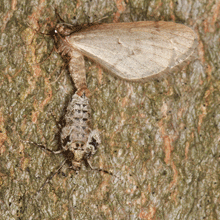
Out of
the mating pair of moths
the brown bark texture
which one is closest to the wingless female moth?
the mating pair of moths

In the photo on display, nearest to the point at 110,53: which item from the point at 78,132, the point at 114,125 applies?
the point at 114,125

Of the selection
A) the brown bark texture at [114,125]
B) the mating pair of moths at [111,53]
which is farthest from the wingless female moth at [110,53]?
the brown bark texture at [114,125]

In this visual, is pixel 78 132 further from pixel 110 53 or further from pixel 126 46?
pixel 126 46

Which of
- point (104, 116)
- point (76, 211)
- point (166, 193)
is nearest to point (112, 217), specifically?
point (76, 211)

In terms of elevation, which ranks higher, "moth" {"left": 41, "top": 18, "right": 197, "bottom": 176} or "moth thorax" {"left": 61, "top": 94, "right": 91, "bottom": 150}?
"moth" {"left": 41, "top": 18, "right": 197, "bottom": 176}

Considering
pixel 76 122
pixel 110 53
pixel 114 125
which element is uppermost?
pixel 110 53

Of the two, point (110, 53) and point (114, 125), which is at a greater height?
point (110, 53)

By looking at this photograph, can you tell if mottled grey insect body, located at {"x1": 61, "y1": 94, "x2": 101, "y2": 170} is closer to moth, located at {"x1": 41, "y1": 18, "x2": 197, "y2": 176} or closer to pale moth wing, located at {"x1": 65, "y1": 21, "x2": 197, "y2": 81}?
moth, located at {"x1": 41, "y1": 18, "x2": 197, "y2": 176}

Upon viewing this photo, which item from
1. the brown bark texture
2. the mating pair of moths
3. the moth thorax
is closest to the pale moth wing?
the mating pair of moths
